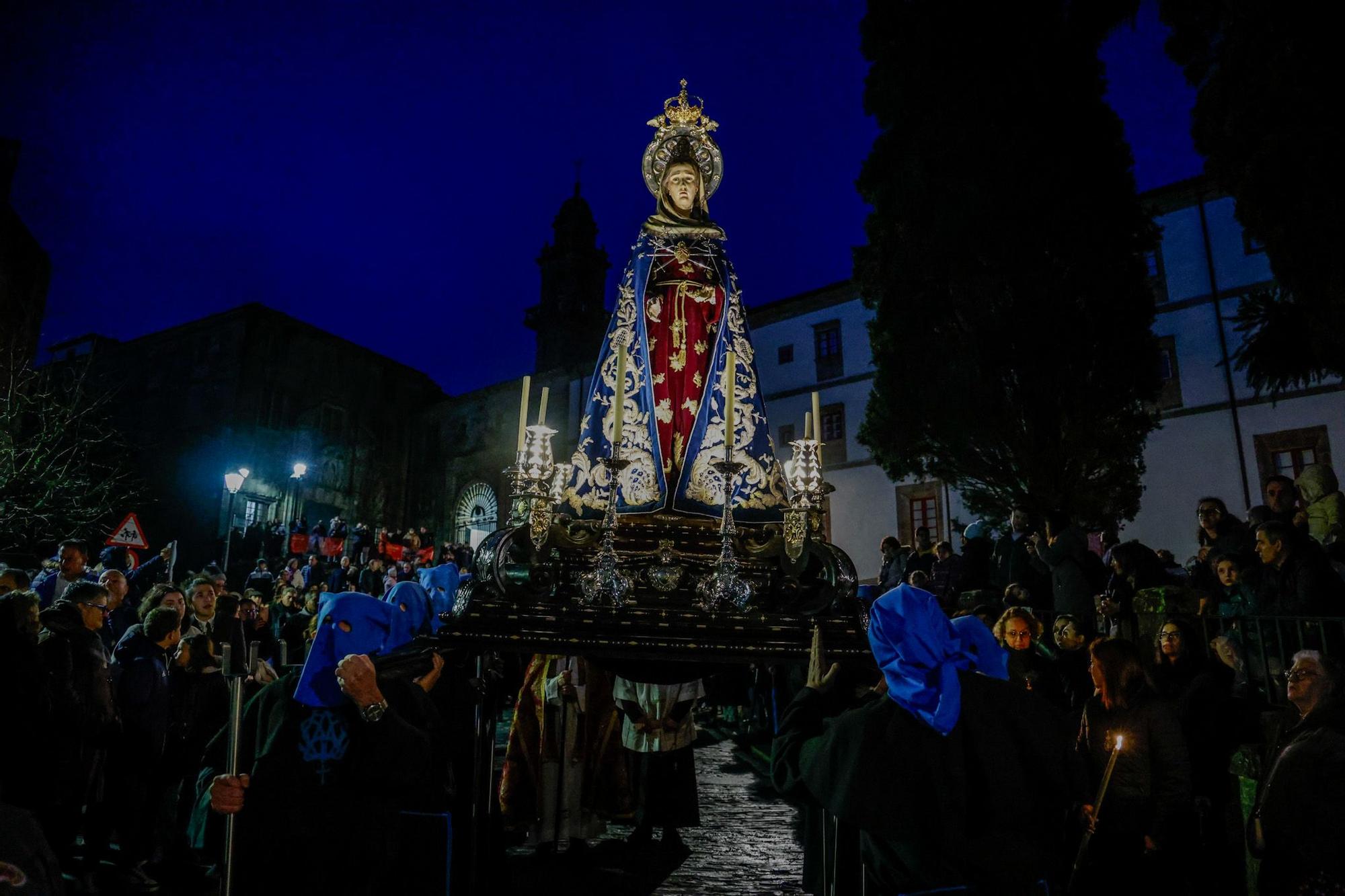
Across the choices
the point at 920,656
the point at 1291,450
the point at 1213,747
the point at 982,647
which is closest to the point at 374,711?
the point at 920,656

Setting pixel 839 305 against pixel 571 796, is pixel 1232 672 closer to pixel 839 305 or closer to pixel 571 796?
pixel 571 796

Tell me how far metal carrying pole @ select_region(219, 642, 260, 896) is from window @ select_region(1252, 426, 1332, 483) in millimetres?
24998

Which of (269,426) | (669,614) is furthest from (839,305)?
(669,614)

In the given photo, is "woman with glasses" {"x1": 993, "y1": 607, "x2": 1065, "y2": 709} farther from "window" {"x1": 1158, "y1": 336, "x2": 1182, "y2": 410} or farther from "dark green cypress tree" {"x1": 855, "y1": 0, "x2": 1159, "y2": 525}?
"window" {"x1": 1158, "y1": 336, "x2": 1182, "y2": 410}

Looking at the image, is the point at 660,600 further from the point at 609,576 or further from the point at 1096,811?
the point at 1096,811

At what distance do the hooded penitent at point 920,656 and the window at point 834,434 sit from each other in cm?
2742

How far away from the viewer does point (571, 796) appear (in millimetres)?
6004

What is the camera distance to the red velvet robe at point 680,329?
17.8 feet

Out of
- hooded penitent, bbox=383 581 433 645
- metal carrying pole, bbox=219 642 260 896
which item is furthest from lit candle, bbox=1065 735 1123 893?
metal carrying pole, bbox=219 642 260 896

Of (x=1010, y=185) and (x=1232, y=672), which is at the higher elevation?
(x=1010, y=185)

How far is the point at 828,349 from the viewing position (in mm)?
31359

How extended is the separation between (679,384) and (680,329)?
1.28ft

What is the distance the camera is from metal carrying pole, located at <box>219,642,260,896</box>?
9.36 ft

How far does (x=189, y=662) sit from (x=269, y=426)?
101 ft
